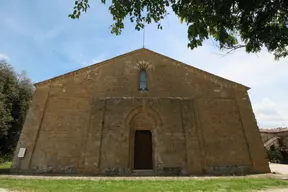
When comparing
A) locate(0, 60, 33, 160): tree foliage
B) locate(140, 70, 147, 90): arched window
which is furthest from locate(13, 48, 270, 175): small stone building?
locate(0, 60, 33, 160): tree foliage

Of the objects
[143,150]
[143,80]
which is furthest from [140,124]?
[143,80]

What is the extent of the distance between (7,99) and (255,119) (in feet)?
77.1

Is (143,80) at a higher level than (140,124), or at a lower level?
higher

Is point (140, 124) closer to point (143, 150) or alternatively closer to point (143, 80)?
point (143, 150)

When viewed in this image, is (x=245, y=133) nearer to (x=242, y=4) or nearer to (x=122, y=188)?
(x=122, y=188)

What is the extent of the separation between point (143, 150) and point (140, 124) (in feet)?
5.69

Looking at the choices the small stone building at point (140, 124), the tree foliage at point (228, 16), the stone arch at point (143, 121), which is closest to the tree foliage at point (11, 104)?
the small stone building at point (140, 124)

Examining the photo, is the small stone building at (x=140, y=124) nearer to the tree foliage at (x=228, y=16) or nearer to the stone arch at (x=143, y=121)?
the stone arch at (x=143, y=121)

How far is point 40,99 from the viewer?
12.5 meters

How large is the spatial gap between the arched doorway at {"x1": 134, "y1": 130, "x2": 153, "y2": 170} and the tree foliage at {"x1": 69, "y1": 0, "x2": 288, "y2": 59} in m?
8.85

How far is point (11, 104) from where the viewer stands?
19.9 m

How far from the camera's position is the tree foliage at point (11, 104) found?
18.8 m

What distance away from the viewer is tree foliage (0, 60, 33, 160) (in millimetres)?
18781

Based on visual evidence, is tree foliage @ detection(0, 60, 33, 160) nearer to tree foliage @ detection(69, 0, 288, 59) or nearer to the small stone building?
the small stone building
